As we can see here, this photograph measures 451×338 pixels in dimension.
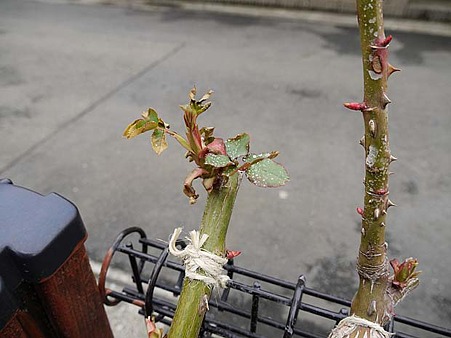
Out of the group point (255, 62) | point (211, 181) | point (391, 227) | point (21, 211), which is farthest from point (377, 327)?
point (255, 62)

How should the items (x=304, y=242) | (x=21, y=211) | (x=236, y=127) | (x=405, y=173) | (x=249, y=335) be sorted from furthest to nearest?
(x=236, y=127) → (x=405, y=173) → (x=304, y=242) → (x=249, y=335) → (x=21, y=211)

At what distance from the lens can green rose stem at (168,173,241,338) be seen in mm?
770

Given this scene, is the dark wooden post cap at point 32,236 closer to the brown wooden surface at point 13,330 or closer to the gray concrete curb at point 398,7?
the brown wooden surface at point 13,330

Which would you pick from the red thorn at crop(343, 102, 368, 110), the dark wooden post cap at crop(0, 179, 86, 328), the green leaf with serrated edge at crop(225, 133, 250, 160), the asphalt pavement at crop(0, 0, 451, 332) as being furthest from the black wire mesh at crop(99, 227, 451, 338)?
the asphalt pavement at crop(0, 0, 451, 332)

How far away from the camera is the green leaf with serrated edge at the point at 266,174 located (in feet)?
2.35

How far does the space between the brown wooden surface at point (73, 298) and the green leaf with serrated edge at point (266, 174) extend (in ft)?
2.13

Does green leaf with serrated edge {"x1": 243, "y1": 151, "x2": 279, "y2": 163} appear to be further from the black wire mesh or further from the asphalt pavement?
the asphalt pavement

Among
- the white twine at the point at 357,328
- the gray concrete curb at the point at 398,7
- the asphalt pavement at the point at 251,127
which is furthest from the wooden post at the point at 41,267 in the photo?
the gray concrete curb at the point at 398,7

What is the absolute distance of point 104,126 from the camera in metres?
3.96

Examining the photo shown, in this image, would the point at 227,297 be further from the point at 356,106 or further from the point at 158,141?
the point at 356,106

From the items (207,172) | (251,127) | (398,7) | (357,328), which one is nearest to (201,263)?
(207,172)

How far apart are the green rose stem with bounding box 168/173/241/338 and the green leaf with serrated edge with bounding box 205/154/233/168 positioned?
8cm

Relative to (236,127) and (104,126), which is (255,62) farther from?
(104,126)

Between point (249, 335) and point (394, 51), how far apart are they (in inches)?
190
